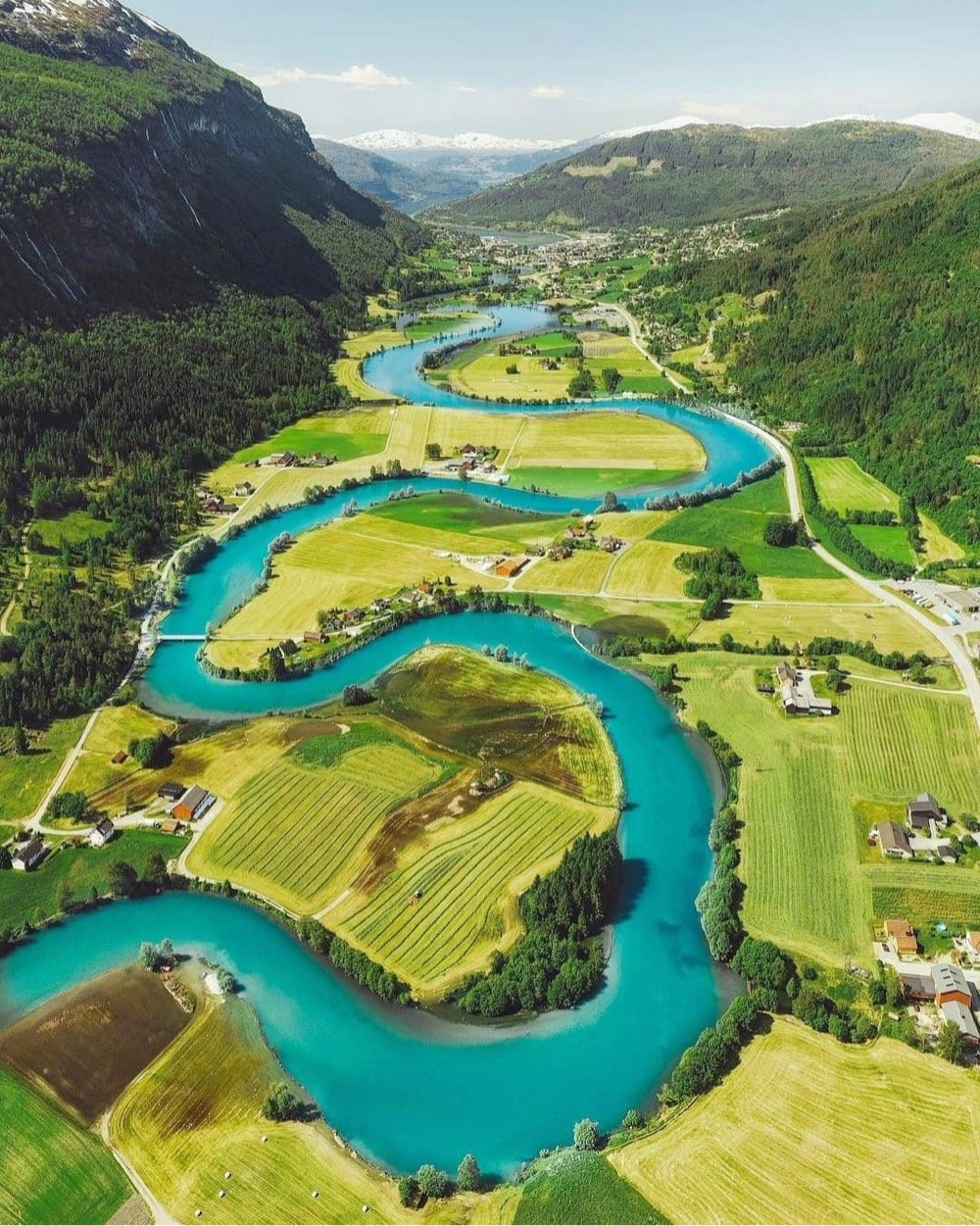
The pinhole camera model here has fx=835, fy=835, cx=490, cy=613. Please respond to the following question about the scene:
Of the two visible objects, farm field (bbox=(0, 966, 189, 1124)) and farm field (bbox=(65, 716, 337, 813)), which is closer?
farm field (bbox=(0, 966, 189, 1124))

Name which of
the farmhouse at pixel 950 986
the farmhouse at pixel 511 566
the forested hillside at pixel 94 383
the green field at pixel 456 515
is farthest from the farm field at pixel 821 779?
the forested hillside at pixel 94 383

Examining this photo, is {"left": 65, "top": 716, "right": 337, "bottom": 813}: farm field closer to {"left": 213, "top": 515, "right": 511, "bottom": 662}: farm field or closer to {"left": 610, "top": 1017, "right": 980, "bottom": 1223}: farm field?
{"left": 213, "top": 515, "right": 511, "bottom": 662}: farm field

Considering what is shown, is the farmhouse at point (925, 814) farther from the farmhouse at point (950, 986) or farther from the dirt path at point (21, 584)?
the dirt path at point (21, 584)

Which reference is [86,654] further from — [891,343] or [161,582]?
[891,343]

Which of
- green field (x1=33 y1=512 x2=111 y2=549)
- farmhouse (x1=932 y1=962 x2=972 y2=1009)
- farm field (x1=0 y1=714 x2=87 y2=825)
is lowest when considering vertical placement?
farm field (x1=0 y1=714 x2=87 y2=825)

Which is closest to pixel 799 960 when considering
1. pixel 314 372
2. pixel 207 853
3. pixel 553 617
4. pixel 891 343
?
pixel 207 853

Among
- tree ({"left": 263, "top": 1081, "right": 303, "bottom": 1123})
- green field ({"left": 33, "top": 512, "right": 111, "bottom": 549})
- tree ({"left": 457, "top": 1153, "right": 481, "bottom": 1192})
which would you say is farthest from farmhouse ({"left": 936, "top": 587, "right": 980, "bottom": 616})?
green field ({"left": 33, "top": 512, "right": 111, "bottom": 549})
